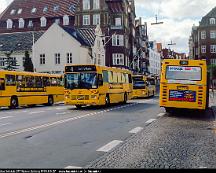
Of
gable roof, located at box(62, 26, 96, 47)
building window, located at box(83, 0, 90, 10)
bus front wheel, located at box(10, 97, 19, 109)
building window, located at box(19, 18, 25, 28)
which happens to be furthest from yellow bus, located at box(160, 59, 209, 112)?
building window, located at box(19, 18, 25, 28)

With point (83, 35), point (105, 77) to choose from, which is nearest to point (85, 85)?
point (105, 77)

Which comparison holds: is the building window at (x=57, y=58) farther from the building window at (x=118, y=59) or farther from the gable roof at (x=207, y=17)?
the gable roof at (x=207, y=17)

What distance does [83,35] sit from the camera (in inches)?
2719

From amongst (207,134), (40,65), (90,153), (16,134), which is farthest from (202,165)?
(40,65)

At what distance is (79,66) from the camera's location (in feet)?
86.9

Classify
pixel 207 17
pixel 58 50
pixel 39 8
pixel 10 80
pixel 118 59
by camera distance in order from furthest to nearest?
pixel 207 17 < pixel 39 8 < pixel 118 59 < pixel 58 50 < pixel 10 80

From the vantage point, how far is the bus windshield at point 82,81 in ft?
85.7

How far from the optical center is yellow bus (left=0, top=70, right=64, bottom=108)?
29.1m

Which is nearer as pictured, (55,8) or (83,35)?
(83,35)

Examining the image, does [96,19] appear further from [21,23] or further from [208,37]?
[208,37]

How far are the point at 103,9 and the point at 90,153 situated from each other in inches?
2666

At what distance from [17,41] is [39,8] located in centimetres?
1921

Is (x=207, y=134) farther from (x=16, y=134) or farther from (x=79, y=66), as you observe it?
(x=79, y=66)

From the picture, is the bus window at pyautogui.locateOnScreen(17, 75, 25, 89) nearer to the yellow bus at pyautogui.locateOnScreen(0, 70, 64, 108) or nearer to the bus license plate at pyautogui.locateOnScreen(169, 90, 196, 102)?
the yellow bus at pyautogui.locateOnScreen(0, 70, 64, 108)
